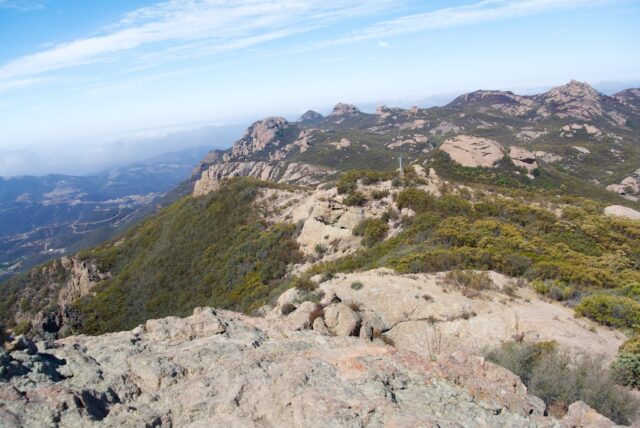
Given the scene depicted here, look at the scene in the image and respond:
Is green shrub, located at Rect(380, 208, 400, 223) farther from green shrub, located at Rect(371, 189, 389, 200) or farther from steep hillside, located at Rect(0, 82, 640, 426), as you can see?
green shrub, located at Rect(371, 189, 389, 200)

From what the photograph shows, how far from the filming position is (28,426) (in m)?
5.28

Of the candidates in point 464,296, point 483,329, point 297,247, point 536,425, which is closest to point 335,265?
point 297,247

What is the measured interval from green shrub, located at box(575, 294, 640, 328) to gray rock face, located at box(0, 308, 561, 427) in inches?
309

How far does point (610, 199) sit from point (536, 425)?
238ft

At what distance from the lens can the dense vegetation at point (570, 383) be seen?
7.77m

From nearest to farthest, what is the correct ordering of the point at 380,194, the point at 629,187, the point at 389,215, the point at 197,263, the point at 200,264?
the point at 389,215
the point at 380,194
the point at 200,264
the point at 197,263
the point at 629,187

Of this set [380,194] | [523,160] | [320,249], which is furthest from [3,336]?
[523,160]

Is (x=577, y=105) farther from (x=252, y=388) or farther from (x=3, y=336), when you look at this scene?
(x=3, y=336)

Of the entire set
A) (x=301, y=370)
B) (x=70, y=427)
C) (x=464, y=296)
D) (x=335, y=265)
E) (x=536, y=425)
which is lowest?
(x=335, y=265)

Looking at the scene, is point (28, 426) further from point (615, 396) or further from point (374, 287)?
point (374, 287)

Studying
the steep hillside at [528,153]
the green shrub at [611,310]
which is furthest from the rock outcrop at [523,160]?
the green shrub at [611,310]

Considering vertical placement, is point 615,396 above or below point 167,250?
above

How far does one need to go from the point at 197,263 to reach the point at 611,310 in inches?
1419

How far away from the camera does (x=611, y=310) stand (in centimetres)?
1295
